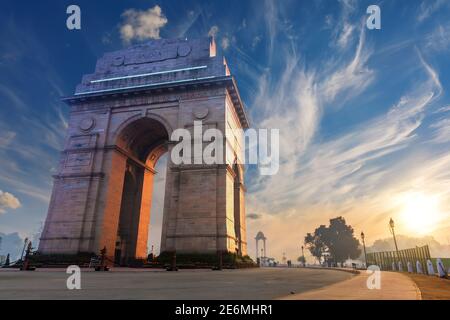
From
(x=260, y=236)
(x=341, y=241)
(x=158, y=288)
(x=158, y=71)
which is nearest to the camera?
(x=158, y=288)

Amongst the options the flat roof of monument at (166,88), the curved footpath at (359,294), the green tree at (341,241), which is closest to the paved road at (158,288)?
the curved footpath at (359,294)

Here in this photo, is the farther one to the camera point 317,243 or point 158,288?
point 317,243

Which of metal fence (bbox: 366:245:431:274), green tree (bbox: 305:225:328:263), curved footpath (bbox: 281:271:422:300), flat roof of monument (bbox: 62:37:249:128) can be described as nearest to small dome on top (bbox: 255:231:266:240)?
green tree (bbox: 305:225:328:263)

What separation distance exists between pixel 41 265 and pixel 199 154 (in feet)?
41.9

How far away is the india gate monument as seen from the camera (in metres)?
19.5

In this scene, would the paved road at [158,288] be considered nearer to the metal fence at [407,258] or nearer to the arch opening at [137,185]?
the metal fence at [407,258]

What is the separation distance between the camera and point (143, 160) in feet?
94.8

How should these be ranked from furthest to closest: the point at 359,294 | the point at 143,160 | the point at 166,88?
the point at 143,160, the point at 166,88, the point at 359,294

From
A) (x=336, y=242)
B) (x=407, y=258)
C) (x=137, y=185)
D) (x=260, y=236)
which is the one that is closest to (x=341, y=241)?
(x=336, y=242)

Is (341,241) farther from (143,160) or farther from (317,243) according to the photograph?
(143,160)

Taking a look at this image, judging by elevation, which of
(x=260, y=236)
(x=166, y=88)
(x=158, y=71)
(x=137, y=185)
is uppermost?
(x=158, y=71)

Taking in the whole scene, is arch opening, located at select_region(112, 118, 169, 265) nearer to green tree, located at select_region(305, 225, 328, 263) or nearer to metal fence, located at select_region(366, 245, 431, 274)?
metal fence, located at select_region(366, 245, 431, 274)
